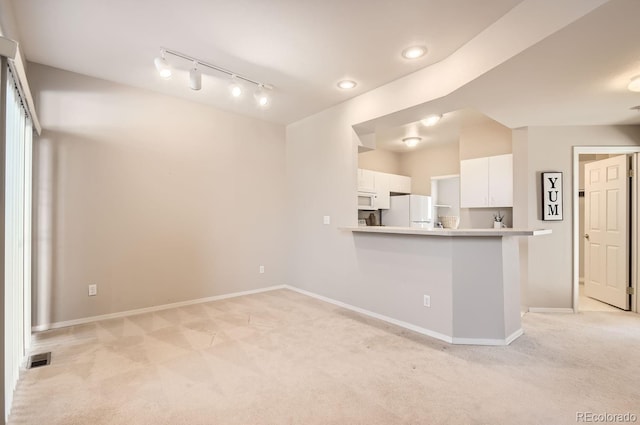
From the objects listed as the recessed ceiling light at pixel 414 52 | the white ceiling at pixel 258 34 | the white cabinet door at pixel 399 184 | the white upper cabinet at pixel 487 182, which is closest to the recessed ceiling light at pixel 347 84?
the white ceiling at pixel 258 34

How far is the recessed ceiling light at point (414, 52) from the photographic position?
273cm

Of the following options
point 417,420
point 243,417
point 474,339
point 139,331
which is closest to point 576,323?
point 474,339

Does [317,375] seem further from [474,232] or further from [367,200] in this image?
[367,200]

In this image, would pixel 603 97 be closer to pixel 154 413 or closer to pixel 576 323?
pixel 576 323

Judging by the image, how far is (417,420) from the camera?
1.77 metres

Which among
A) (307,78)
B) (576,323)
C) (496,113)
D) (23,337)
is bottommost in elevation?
(576,323)

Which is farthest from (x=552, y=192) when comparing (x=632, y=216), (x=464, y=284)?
(x=464, y=284)

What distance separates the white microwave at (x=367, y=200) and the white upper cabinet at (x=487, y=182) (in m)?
1.42

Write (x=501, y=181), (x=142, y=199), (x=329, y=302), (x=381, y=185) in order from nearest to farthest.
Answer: (x=142, y=199) → (x=329, y=302) → (x=501, y=181) → (x=381, y=185)

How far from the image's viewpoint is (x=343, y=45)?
272 cm

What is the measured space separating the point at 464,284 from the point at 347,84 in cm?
249

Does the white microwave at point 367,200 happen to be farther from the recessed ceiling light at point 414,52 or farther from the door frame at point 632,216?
the door frame at point 632,216

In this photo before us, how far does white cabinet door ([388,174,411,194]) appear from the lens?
5961mm

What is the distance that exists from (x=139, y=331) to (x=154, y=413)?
155 centimetres
